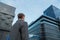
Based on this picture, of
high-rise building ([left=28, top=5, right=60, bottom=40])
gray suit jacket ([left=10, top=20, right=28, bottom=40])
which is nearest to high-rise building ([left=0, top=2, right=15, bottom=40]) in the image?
gray suit jacket ([left=10, top=20, right=28, bottom=40])

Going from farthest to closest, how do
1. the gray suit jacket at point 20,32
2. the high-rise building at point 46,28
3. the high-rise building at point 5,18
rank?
the high-rise building at point 46,28 → the high-rise building at point 5,18 → the gray suit jacket at point 20,32

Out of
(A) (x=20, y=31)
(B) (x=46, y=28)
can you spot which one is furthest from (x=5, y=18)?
(B) (x=46, y=28)

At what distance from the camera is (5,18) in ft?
7.80

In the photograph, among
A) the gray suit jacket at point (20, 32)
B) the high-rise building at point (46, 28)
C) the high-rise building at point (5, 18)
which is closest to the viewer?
the gray suit jacket at point (20, 32)

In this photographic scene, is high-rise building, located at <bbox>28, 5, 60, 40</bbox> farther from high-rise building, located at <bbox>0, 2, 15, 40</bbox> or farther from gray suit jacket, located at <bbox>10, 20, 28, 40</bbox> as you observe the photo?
gray suit jacket, located at <bbox>10, 20, 28, 40</bbox>

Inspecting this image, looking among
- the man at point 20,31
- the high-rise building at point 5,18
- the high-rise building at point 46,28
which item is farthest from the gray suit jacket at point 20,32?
the high-rise building at point 46,28

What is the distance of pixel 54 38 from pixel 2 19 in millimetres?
3435

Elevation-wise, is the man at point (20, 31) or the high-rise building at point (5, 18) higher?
the high-rise building at point (5, 18)

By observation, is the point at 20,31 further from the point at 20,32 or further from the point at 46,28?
the point at 46,28

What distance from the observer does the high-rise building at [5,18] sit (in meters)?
2.19

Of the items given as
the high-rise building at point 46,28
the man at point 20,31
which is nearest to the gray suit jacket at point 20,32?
the man at point 20,31

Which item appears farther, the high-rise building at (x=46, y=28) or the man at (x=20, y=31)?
the high-rise building at (x=46, y=28)

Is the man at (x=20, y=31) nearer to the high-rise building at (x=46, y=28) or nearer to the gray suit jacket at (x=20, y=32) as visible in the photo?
the gray suit jacket at (x=20, y=32)

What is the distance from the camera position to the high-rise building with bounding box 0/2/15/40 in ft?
7.17
